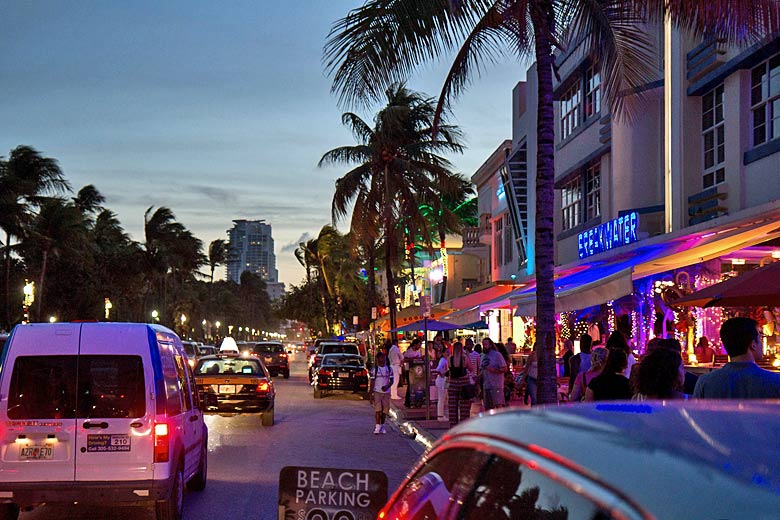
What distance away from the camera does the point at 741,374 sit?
6734 mm

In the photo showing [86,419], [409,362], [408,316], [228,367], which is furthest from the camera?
[408,316]

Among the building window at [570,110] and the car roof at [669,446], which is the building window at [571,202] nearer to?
the building window at [570,110]

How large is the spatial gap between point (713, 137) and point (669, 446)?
20.2m

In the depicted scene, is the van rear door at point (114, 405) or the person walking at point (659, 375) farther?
the van rear door at point (114, 405)

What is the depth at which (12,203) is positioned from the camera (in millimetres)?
50438

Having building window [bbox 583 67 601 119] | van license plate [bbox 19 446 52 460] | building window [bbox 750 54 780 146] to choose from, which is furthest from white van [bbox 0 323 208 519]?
building window [bbox 583 67 601 119]

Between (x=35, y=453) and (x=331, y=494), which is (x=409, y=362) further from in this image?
(x=331, y=494)

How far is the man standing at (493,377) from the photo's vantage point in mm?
17672

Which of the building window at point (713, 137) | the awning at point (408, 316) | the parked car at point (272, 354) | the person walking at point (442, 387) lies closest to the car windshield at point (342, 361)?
the awning at point (408, 316)

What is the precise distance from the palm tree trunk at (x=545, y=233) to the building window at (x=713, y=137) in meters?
7.85

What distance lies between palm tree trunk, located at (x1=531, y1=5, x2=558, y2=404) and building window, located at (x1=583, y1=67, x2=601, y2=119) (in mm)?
15222

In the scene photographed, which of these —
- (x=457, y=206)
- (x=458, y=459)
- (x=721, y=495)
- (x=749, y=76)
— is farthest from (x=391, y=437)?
(x=457, y=206)

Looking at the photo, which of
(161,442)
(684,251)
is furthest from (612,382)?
(684,251)

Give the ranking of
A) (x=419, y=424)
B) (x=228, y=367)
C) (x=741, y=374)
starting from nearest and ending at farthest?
1. (x=741, y=374)
2. (x=419, y=424)
3. (x=228, y=367)
